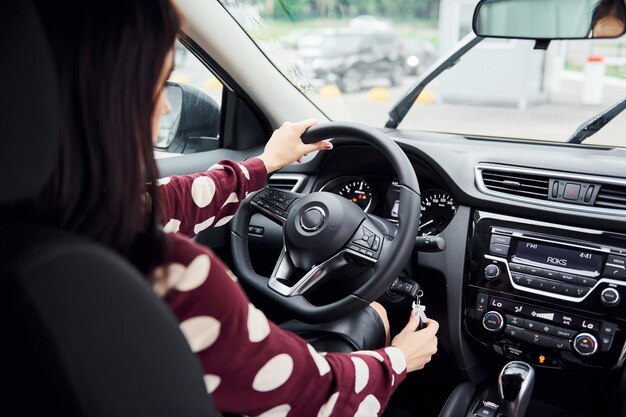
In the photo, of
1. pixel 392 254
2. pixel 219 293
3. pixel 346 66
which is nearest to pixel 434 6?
pixel 346 66

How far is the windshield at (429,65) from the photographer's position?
2643 mm

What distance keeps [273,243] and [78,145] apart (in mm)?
1523

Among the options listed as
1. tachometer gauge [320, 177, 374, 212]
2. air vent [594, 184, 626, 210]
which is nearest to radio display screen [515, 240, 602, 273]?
air vent [594, 184, 626, 210]

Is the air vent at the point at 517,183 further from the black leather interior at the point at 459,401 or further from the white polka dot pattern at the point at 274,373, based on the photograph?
the white polka dot pattern at the point at 274,373

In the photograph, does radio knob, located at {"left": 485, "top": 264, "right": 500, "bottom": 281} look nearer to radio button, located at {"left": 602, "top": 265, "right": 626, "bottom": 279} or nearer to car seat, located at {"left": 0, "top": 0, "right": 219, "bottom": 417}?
radio button, located at {"left": 602, "top": 265, "right": 626, "bottom": 279}

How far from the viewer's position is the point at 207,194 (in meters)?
1.96

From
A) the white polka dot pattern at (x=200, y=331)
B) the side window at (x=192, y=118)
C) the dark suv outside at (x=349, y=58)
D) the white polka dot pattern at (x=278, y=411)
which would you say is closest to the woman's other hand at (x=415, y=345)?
the white polka dot pattern at (x=278, y=411)

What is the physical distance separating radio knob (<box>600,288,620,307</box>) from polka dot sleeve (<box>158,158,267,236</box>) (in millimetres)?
1091

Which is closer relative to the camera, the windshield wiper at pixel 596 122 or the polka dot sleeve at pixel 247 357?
the polka dot sleeve at pixel 247 357

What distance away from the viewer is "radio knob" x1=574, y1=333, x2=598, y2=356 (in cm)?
195

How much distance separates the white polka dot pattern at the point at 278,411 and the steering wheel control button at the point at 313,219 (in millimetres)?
739

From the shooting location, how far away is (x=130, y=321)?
92 cm

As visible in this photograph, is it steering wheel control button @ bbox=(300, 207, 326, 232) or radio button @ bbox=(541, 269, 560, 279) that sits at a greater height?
steering wheel control button @ bbox=(300, 207, 326, 232)

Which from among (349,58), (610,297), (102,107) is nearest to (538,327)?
(610,297)
